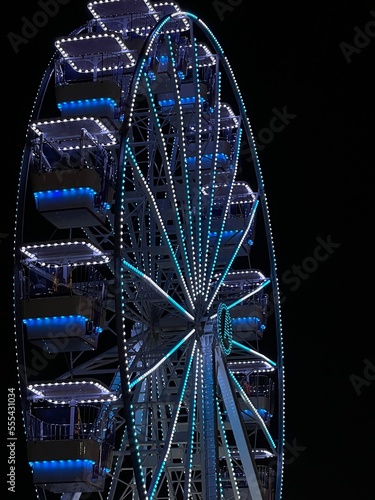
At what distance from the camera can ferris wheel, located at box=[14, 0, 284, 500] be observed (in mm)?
19812

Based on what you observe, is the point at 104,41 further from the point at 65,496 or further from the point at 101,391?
the point at 65,496

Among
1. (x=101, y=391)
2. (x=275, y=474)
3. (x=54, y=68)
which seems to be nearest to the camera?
(x=101, y=391)

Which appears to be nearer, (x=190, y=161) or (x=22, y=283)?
(x=22, y=283)

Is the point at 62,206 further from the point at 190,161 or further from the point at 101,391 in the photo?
the point at 190,161

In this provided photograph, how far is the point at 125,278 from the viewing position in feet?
71.6

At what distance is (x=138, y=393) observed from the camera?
22516 mm

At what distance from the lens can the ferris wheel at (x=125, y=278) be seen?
780 inches

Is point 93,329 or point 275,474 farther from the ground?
point 93,329

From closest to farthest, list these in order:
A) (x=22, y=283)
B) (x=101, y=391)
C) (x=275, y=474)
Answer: (x=101, y=391), (x=22, y=283), (x=275, y=474)

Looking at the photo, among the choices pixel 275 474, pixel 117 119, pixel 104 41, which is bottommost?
pixel 275 474

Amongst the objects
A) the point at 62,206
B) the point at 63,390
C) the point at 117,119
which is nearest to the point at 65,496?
the point at 63,390

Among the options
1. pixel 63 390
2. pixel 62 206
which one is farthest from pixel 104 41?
pixel 63 390

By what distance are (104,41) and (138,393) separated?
686cm

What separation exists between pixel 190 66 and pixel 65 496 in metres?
9.88
